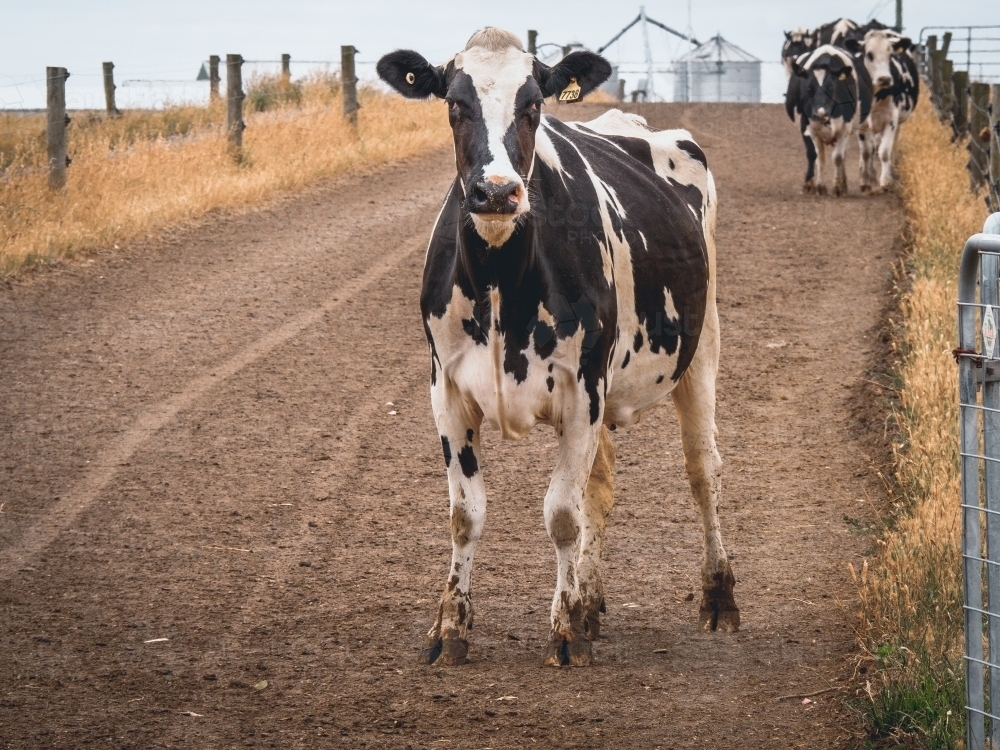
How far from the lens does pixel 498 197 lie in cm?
454

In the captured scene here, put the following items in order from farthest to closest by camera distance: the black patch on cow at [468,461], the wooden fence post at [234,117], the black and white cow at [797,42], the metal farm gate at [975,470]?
the black and white cow at [797,42] < the wooden fence post at [234,117] < the black patch on cow at [468,461] < the metal farm gate at [975,470]

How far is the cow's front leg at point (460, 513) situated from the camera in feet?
17.2

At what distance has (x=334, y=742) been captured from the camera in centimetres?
451

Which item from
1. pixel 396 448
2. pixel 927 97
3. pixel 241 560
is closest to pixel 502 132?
pixel 241 560

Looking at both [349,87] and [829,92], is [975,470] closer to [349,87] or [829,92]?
[829,92]

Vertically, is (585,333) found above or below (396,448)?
above

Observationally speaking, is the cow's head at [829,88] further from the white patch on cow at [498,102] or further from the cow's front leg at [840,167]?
the white patch on cow at [498,102]

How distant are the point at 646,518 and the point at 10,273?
24.1ft

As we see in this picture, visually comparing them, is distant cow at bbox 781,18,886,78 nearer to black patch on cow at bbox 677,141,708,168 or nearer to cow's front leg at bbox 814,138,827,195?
cow's front leg at bbox 814,138,827,195

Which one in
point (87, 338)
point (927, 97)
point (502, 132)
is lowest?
point (87, 338)

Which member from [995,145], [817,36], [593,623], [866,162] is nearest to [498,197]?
[593,623]

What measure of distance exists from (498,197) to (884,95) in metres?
15.1

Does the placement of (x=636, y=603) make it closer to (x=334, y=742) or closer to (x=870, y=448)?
(x=334, y=742)

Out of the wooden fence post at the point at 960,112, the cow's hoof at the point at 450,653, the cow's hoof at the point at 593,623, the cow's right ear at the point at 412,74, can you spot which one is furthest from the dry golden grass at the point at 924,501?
the wooden fence post at the point at 960,112
